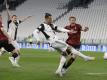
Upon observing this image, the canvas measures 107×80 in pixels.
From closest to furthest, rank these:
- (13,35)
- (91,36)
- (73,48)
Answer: (73,48)
(13,35)
(91,36)

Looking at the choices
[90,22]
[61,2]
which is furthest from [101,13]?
[61,2]

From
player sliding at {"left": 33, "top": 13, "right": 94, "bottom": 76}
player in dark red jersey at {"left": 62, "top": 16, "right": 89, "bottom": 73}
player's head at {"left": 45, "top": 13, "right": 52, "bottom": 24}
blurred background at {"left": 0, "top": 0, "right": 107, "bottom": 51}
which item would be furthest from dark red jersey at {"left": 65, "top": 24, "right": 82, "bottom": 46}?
blurred background at {"left": 0, "top": 0, "right": 107, "bottom": 51}

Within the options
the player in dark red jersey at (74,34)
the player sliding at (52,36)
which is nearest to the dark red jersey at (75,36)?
the player in dark red jersey at (74,34)

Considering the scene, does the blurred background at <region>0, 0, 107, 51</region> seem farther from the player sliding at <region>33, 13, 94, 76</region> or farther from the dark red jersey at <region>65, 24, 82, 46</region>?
the player sliding at <region>33, 13, 94, 76</region>

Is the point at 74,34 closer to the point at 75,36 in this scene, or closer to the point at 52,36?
the point at 75,36

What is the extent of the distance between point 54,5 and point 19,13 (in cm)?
456

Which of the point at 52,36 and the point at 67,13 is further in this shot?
the point at 67,13

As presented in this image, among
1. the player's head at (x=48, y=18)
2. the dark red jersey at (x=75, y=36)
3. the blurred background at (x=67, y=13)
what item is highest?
the player's head at (x=48, y=18)

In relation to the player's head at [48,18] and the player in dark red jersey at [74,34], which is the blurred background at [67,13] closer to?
the player in dark red jersey at [74,34]

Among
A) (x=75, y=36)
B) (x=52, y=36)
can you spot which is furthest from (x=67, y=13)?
(x=52, y=36)

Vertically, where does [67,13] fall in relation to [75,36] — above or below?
below

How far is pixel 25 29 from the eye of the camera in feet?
166

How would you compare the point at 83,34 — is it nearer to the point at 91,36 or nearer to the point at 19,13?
the point at 91,36

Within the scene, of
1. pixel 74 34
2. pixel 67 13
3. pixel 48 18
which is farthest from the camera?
pixel 67 13
